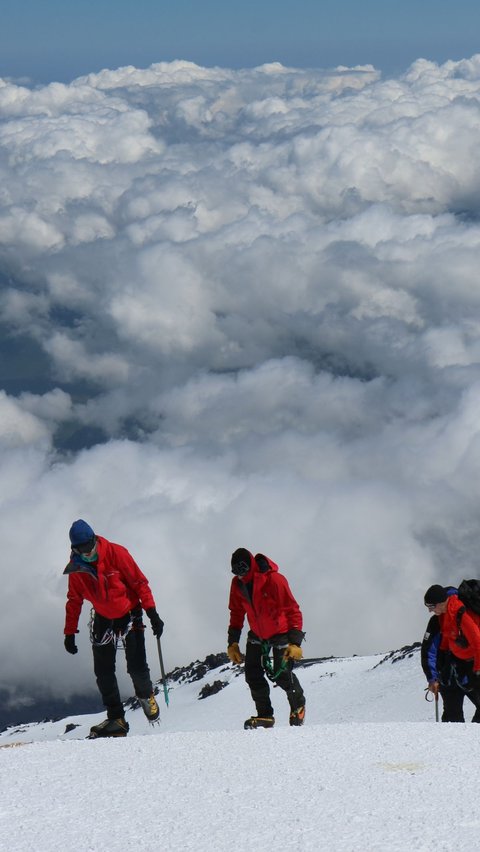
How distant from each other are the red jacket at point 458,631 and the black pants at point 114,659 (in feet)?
11.0

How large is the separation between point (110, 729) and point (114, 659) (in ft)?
2.56

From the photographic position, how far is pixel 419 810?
18.9 feet

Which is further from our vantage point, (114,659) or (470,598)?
(114,659)

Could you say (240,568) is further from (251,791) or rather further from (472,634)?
(251,791)

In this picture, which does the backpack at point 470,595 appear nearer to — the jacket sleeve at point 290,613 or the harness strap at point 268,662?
the jacket sleeve at point 290,613

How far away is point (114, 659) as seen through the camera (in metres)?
9.98

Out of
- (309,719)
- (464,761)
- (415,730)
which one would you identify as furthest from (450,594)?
(309,719)

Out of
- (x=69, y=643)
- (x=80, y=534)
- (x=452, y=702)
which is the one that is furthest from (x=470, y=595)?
(x=69, y=643)

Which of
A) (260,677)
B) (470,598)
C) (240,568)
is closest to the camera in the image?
(470,598)

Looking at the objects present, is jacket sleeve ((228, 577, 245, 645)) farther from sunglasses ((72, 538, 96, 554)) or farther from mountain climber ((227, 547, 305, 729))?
sunglasses ((72, 538, 96, 554))

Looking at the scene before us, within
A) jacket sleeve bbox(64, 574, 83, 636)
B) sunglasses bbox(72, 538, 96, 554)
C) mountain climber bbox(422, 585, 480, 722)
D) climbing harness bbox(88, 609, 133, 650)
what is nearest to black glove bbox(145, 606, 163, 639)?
climbing harness bbox(88, 609, 133, 650)

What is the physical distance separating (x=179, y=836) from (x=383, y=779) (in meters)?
1.84

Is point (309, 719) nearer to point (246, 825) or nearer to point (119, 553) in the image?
point (119, 553)

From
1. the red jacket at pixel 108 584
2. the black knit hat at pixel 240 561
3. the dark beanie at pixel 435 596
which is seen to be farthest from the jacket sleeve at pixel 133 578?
the dark beanie at pixel 435 596
